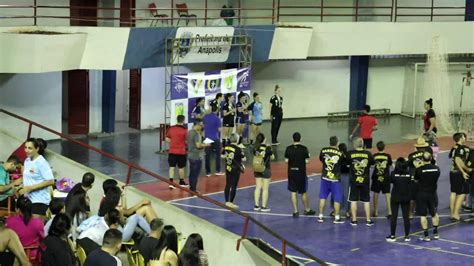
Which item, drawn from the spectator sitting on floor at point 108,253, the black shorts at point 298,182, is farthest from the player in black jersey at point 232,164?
the spectator sitting on floor at point 108,253

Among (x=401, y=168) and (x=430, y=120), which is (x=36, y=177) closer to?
(x=401, y=168)

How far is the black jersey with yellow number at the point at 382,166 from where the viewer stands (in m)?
16.6

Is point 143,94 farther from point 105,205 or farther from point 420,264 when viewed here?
point 105,205

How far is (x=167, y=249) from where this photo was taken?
9250 mm

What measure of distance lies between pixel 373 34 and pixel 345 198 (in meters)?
13.3

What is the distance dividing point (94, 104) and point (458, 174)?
13169 millimetres

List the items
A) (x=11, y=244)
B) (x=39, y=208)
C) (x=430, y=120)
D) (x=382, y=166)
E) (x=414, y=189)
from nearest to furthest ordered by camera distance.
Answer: (x=11, y=244)
(x=39, y=208)
(x=414, y=189)
(x=382, y=166)
(x=430, y=120)

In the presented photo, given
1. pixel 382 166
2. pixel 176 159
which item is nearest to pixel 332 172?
pixel 382 166

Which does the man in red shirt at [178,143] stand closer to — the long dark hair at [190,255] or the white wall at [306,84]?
the long dark hair at [190,255]

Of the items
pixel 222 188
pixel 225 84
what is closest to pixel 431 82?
pixel 225 84

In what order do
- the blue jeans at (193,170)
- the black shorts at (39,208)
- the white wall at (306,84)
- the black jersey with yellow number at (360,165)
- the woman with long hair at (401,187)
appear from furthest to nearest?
the white wall at (306,84), the blue jeans at (193,170), the black jersey with yellow number at (360,165), the woman with long hair at (401,187), the black shorts at (39,208)

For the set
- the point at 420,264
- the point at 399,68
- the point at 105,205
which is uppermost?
the point at 399,68

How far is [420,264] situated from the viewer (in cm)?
1440

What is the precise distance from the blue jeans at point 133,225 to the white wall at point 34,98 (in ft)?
40.9
